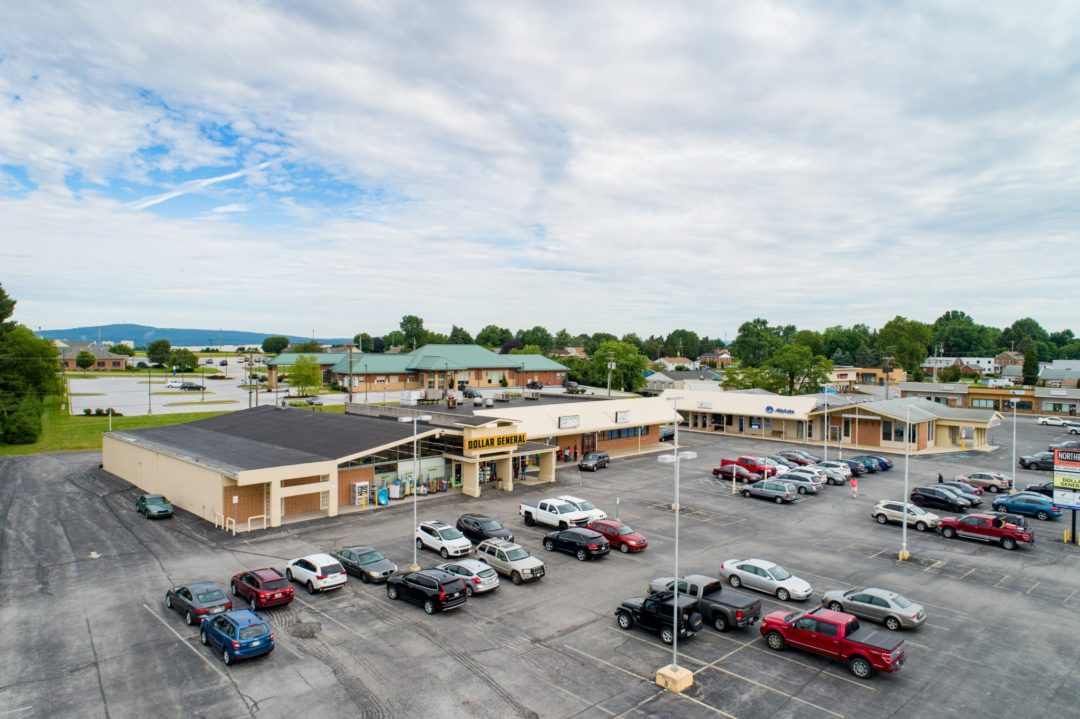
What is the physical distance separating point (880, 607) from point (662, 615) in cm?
812

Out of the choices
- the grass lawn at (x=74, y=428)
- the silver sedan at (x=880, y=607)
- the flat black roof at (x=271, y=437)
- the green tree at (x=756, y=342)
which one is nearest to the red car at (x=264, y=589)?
the flat black roof at (x=271, y=437)

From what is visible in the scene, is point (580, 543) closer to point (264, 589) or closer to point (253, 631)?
point (264, 589)

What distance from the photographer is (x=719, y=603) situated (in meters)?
21.4

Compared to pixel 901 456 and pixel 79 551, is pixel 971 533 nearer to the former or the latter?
pixel 901 456

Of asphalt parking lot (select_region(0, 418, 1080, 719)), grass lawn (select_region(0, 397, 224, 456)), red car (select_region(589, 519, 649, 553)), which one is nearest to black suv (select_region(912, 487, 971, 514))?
asphalt parking lot (select_region(0, 418, 1080, 719))

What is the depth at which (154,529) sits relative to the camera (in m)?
33.5

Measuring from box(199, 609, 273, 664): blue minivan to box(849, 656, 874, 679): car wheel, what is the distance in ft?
57.5

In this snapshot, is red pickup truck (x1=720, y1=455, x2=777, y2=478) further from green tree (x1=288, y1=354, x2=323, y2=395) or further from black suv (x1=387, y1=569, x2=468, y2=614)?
green tree (x1=288, y1=354, x2=323, y2=395)

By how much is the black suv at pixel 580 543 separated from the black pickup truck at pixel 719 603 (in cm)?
577

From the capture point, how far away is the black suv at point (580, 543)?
93.7 ft

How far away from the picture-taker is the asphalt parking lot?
54.0ft

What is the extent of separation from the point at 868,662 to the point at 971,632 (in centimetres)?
643

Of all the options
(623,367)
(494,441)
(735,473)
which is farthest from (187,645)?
(623,367)

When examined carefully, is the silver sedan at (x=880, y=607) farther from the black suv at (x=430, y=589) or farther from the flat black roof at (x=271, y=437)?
the flat black roof at (x=271, y=437)
